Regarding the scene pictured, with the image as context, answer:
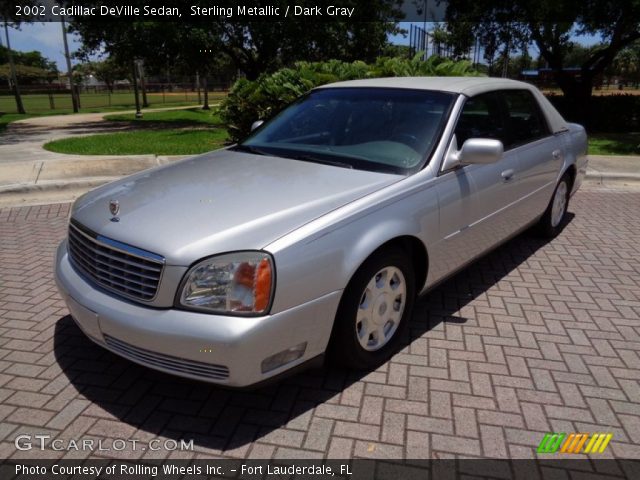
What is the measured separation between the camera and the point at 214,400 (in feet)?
9.74

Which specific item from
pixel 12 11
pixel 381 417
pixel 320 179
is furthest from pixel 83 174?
pixel 12 11

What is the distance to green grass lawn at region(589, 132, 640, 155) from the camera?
1169cm

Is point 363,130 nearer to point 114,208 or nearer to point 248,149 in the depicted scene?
point 248,149

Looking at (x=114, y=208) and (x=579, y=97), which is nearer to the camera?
(x=114, y=208)

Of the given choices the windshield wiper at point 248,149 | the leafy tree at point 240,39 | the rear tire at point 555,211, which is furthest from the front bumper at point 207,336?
the leafy tree at point 240,39

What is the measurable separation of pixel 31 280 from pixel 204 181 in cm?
229

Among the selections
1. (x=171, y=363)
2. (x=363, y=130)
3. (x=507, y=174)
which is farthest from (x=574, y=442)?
(x=363, y=130)

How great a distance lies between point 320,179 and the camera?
3205 mm

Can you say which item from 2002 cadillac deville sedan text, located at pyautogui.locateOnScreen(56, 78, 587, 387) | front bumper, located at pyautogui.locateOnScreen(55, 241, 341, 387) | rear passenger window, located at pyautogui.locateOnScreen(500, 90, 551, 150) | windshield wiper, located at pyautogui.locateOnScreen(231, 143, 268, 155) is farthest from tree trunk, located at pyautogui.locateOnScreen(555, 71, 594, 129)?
front bumper, located at pyautogui.locateOnScreen(55, 241, 341, 387)

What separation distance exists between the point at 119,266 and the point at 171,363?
22.5 inches

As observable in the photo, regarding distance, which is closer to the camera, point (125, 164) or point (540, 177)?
point (540, 177)

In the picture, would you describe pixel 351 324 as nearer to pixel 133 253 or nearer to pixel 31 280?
pixel 133 253

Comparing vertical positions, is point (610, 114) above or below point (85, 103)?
above

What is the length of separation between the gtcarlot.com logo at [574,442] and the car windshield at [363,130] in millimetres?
1685
